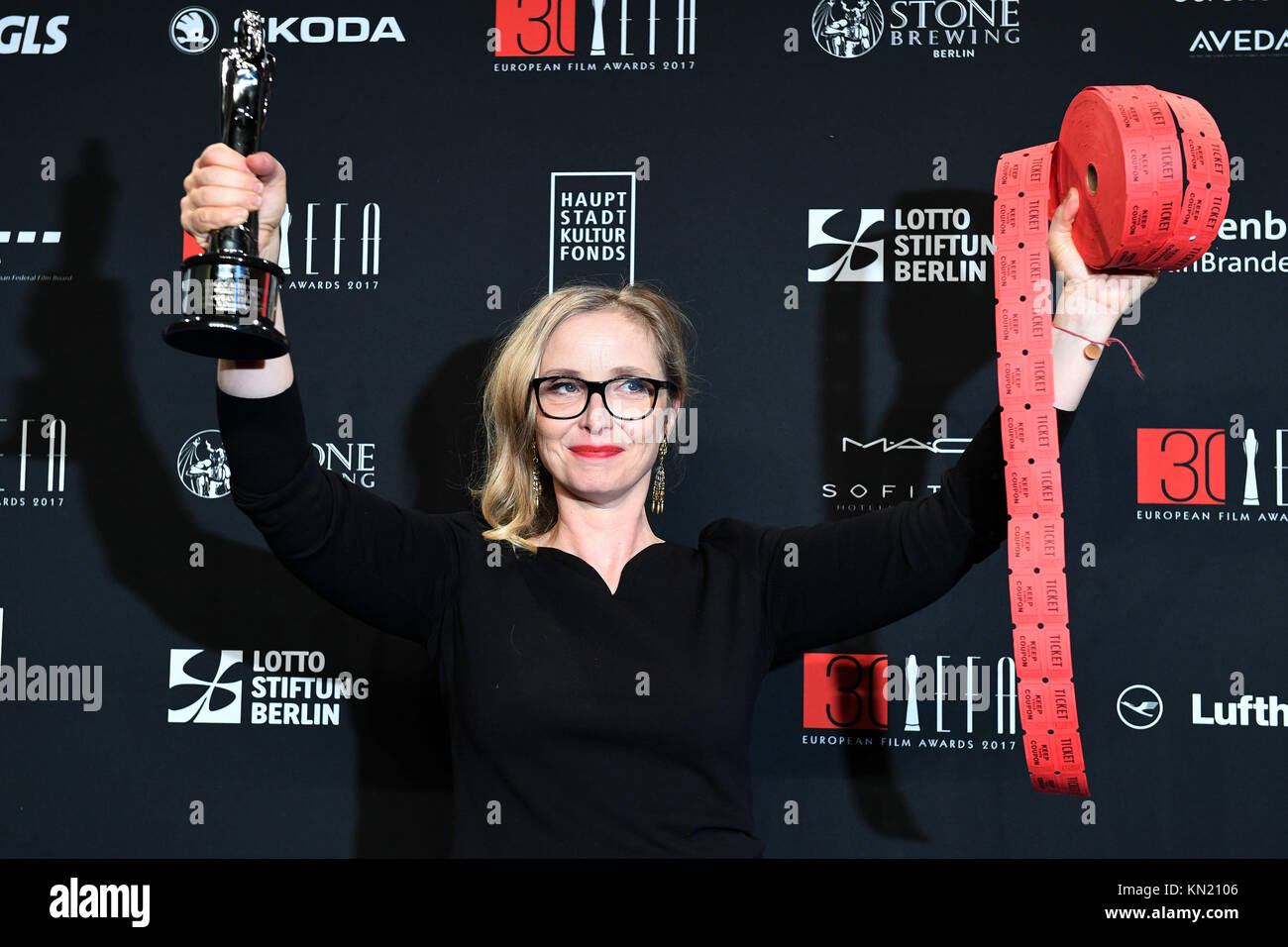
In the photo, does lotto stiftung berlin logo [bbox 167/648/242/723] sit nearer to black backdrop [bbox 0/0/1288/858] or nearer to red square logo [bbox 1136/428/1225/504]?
black backdrop [bbox 0/0/1288/858]

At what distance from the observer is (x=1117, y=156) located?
1.54 m

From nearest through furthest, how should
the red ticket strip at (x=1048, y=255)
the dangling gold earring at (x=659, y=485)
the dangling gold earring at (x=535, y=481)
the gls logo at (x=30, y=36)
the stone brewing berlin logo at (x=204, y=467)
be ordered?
1. the red ticket strip at (x=1048, y=255)
2. the dangling gold earring at (x=535, y=481)
3. the dangling gold earring at (x=659, y=485)
4. the stone brewing berlin logo at (x=204, y=467)
5. the gls logo at (x=30, y=36)

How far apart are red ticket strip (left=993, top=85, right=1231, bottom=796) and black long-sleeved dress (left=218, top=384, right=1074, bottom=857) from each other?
0.21 ft

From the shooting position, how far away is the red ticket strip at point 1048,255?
1528mm

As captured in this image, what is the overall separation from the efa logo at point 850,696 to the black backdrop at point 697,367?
0.03 meters

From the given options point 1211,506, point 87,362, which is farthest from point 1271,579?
point 87,362

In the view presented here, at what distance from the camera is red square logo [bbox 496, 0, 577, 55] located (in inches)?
96.4

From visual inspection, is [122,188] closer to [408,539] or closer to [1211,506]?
[408,539]

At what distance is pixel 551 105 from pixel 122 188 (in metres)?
0.97

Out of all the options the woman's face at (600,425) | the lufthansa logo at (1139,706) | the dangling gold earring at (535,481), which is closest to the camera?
the woman's face at (600,425)

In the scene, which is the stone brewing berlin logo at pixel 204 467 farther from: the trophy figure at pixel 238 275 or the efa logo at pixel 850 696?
the efa logo at pixel 850 696

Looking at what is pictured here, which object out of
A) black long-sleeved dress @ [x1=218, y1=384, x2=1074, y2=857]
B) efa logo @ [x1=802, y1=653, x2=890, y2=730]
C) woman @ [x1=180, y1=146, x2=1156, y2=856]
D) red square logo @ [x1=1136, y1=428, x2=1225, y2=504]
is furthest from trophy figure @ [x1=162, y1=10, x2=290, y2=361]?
red square logo @ [x1=1136, y1=428, x2=1225, y2=504]

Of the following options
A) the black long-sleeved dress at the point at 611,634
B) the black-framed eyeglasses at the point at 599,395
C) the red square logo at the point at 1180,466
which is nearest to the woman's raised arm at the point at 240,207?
the black long-sleeved dress at the point at 611,634

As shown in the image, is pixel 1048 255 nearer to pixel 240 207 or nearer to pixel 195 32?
pixel 240 207
